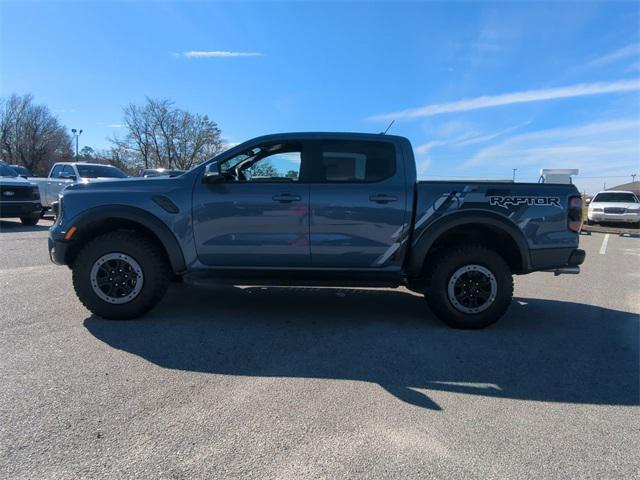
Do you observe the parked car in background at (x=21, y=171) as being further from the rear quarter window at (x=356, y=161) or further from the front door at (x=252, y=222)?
the rear quarter window at (x=356, y=161)

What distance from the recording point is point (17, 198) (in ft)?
42.5

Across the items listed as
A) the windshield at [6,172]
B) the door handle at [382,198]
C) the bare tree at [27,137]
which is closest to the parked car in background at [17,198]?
the windshield at [6,172]

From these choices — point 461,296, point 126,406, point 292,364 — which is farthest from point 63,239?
point 461,296

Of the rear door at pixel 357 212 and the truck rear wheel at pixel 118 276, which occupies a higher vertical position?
the rear door at pixel 357 212

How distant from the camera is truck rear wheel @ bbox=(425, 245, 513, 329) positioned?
4.60m

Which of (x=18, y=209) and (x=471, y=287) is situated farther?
(x=18, y=209)

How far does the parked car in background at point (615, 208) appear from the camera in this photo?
63.3 feet

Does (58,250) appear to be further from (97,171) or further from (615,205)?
(615,205)

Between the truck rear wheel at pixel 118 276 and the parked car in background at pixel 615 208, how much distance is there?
20.9 meters

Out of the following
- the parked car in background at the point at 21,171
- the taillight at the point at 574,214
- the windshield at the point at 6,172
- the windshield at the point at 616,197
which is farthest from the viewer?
the windshield at the point at 616,197

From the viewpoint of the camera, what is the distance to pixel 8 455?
241 centimetres

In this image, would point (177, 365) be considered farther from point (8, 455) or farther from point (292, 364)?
point (8, 455)

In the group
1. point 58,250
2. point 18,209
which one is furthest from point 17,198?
point 58,250

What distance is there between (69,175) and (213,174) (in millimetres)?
13147
